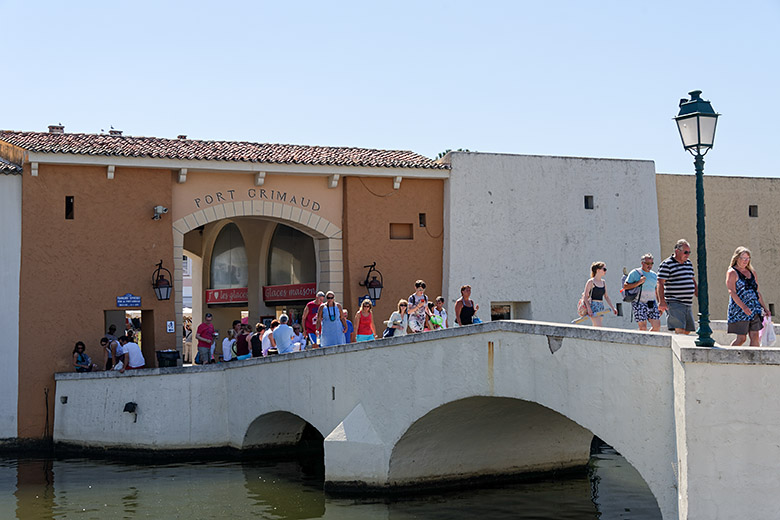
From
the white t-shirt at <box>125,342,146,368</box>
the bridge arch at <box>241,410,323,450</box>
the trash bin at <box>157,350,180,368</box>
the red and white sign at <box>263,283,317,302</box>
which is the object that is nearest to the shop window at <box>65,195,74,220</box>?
the white t-shirt at <box>125,342,146,368</box>

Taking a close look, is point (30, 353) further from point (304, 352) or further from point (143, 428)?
point (304, 352)

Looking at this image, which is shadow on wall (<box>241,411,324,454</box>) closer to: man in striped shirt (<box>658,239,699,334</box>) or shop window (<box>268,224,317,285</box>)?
shop window (<box>268,224,317,285</box>)

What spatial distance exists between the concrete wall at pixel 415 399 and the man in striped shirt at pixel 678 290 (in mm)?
971

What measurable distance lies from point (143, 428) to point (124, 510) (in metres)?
4.73

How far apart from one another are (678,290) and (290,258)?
16538 mm

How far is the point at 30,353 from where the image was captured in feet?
62.3

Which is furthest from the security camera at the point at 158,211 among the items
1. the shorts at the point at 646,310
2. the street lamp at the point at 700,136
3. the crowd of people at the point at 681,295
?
the street lamp at the point at 700,136

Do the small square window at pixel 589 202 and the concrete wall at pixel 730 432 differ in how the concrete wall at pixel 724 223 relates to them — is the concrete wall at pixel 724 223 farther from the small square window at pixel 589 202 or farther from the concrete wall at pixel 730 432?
the concrete wall at pixel 730 432

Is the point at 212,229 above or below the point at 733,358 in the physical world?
above

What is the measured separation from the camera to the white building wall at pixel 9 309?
61.9ft

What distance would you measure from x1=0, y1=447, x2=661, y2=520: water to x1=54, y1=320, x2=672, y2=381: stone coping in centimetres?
193

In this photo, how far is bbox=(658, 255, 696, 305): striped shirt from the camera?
10523 mm

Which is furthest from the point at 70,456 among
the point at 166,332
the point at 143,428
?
the point at 166,332

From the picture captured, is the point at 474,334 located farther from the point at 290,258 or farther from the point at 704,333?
the point at 290,258
